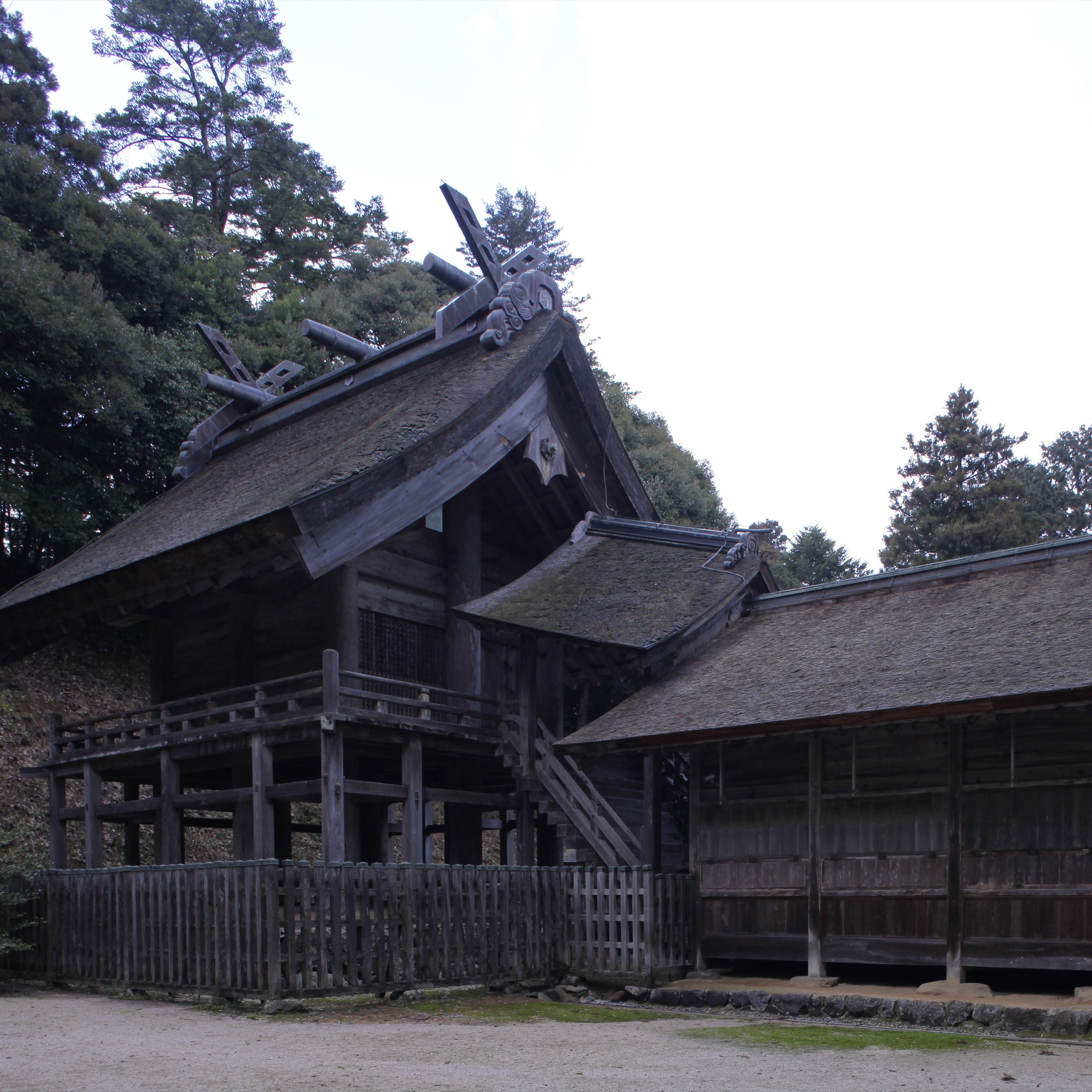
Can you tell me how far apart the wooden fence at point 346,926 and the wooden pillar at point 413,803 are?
8.57 ft

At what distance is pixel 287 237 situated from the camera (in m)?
53.0

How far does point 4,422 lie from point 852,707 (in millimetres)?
22154

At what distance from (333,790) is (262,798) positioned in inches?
56.4

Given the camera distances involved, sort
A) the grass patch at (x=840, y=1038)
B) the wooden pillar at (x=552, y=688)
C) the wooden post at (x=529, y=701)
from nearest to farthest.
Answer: the grass patch at (x=840, y=1038) < the wooden post at (x=529, y=701) < the wooden pillar at (x=552, y=688)

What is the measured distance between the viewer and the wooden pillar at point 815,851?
13.2 metres

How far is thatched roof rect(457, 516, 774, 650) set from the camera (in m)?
16.1

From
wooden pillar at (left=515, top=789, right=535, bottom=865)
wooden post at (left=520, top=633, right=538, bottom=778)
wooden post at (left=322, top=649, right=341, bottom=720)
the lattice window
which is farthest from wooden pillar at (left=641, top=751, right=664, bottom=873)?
the lattice window

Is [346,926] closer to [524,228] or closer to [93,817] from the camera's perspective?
[93,817]

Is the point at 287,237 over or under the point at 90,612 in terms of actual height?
over

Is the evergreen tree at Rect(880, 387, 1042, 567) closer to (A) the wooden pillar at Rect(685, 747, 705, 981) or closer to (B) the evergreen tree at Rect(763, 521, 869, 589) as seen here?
(B) the evergreen tree at Rect(763, 521, 869, 589)

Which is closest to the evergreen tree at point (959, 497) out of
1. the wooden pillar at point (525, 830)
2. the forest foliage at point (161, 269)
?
the forest foliage at point (161, 269)

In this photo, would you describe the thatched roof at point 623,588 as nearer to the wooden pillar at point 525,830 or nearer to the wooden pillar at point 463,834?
the wooden pillar at point 525,830

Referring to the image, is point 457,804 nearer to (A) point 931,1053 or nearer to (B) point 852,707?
(B) point 852,707

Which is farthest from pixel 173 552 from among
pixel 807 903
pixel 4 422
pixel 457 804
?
pixel 4 422
